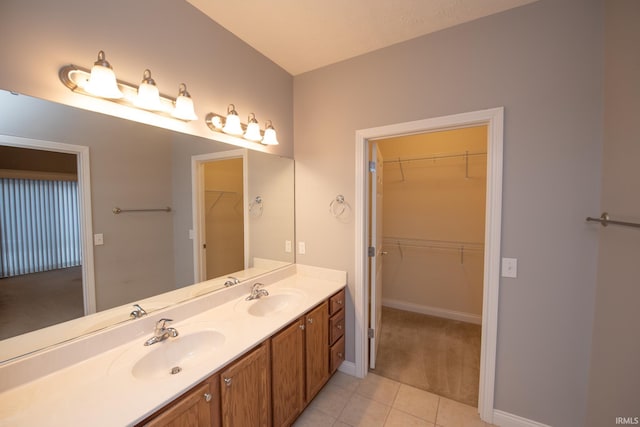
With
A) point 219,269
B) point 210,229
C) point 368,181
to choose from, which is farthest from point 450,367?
point 210,229

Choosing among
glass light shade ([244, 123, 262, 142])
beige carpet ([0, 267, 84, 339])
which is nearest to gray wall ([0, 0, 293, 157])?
glass light shade ([244, 123, 262, 142])

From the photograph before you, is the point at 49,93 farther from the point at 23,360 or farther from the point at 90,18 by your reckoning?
the point at 23,360

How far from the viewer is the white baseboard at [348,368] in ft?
7.27

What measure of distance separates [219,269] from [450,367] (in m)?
2.24

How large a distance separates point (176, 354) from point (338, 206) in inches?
58.9

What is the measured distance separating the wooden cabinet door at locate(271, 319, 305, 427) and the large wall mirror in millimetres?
602

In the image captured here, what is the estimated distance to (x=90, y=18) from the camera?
1.13m

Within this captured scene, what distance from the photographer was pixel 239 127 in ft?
5.75

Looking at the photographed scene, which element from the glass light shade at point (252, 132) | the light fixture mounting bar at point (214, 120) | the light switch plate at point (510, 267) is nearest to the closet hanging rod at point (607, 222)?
the light switch plate at point (510, 267)

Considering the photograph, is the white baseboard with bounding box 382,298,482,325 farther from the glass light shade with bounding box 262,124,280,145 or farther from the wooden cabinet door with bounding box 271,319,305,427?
the glass light shade with bounding box 262,124,280,145

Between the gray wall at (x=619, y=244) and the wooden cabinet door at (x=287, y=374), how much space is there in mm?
1578

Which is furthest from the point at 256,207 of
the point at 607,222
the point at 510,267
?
the point at 607,222

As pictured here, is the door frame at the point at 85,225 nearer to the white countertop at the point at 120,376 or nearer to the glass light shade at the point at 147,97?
the white countertop at the point at 120,376

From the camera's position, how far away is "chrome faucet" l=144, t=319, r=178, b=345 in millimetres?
1254
